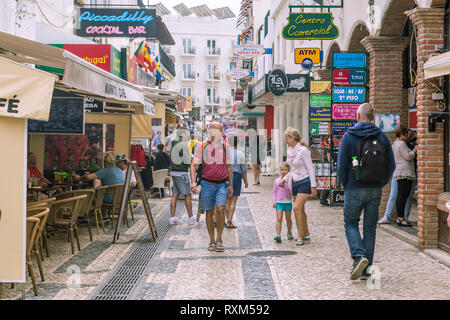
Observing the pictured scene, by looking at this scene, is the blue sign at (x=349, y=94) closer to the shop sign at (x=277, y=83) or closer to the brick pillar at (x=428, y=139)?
the shop sign at (x=277, y=83)

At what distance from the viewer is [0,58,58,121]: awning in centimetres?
539

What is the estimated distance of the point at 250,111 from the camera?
3697 cm

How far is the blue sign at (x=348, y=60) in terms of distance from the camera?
12422 millimetres

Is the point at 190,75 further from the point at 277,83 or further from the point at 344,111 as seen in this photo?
the point at 344,111

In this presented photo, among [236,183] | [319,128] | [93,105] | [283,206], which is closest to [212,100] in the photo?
[93,105]

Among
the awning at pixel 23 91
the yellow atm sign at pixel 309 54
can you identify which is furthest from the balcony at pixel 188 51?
the awning at pixel 23 91

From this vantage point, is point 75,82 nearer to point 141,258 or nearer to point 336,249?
point 141,258

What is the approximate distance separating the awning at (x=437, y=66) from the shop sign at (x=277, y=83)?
8.79m

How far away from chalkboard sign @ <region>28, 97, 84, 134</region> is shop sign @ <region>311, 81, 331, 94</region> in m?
5.97

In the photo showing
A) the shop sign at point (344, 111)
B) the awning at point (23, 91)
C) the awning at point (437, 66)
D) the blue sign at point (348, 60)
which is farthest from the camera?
the shop sign at point (344, 111)

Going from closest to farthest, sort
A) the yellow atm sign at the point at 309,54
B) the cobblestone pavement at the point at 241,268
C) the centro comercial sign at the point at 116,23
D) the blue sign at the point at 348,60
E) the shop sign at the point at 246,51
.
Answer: the cobblestone pavement at the point at 241,268 < the blue sign at the point at 348,60 < the yellow atm sign at the point at 309,54 < the centro comercial sign at the point at 116,23 < the shop sign at the point at 246,51

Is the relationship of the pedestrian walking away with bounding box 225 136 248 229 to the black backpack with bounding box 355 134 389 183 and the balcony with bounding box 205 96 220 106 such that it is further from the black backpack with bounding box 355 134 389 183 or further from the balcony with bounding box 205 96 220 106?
the balcony with bounding box 205 96 220 106

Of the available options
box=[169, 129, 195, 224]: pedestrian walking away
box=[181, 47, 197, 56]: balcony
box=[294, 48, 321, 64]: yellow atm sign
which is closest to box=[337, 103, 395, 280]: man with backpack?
box=[169, 129, 195, 224]: pedestrian walking away

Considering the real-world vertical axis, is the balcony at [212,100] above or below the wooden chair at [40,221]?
above
